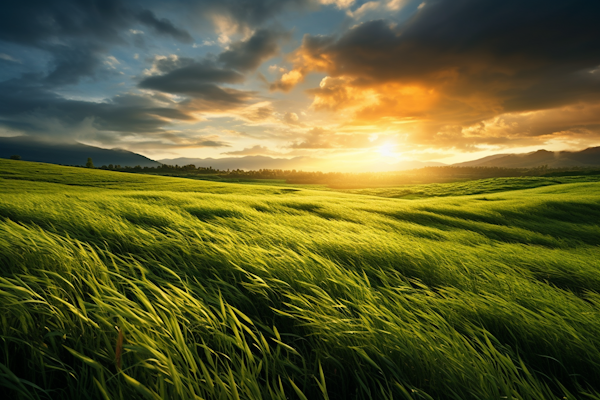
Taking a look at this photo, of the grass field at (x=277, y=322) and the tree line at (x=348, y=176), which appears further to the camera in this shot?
the tree line at (x=348, y=176)

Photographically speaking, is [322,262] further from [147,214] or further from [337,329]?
[147,214]

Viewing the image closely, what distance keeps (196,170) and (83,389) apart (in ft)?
362

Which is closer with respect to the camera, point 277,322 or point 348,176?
point 277,322

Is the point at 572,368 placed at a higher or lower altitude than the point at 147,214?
lower

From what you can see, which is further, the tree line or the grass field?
the tree line

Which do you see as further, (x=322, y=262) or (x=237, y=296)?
(x=322, y=262)

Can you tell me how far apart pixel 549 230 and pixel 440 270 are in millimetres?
8930

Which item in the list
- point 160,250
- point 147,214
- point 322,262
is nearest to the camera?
point 322,262

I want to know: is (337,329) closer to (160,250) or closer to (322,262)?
(322,262)

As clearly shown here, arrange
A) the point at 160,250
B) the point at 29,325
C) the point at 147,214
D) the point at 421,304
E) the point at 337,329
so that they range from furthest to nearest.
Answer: the point at 147,214, the point at 160,250, the point at 421,304, the point at 337,329, the point at 29,325

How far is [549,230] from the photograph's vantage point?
847 centimetres

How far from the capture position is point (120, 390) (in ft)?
3.31

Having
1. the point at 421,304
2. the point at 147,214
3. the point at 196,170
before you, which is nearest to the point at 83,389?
the point at 421,304

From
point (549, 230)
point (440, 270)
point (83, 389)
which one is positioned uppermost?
point (83, 389)
